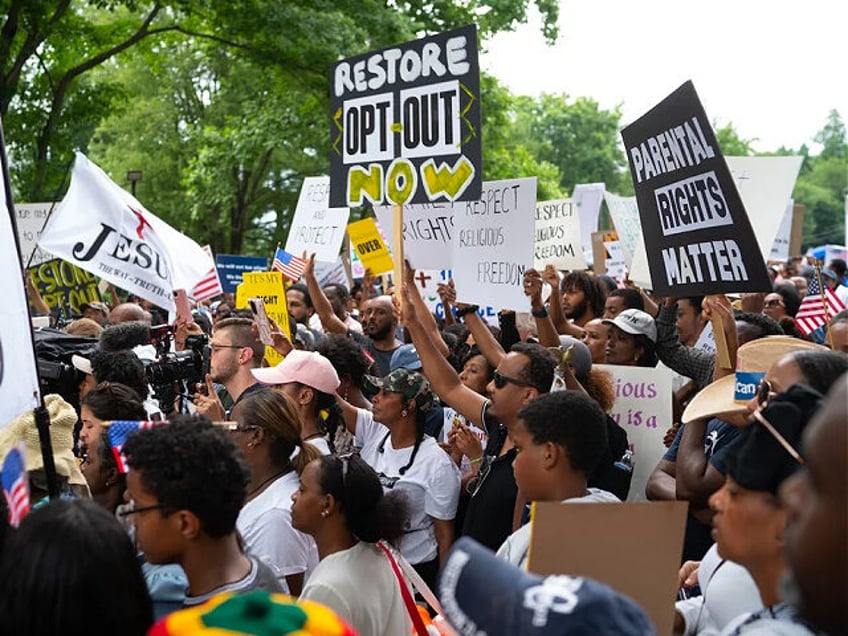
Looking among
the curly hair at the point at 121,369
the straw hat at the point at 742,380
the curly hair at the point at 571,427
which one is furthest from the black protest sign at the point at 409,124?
the curly hair at the point at 571,427

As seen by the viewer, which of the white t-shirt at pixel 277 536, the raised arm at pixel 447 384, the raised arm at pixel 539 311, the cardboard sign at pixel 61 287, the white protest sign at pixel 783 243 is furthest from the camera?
the white protest sign at pixel 783 243

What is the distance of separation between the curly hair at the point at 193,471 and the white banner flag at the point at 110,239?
18.7ft

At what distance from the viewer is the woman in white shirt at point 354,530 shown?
141 inches

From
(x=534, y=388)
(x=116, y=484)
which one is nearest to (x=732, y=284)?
(x=534, y=388)

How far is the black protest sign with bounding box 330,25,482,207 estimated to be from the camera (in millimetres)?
6672

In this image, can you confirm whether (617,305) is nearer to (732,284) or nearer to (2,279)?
(732,284)

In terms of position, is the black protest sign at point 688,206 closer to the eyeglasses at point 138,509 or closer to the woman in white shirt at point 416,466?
the woman in white shirt at point 416,466

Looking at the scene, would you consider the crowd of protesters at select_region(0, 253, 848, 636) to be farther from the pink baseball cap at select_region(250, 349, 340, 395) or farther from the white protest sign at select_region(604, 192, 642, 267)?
the white protest sign at select_region(604, 192, 642, 267)

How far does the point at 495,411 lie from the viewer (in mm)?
4973

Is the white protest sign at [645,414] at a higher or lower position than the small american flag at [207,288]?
lower

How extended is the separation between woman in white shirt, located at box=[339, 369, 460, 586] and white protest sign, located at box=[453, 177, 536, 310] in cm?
165

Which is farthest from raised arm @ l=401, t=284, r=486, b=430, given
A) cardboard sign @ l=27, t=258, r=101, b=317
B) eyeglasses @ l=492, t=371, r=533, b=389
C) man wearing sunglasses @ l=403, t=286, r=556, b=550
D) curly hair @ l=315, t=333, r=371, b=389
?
cardboard sign @ l=27, t=258, r=101, b=317

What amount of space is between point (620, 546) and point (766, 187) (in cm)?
498

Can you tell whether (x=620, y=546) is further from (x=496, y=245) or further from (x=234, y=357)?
(x=496, y=245)
